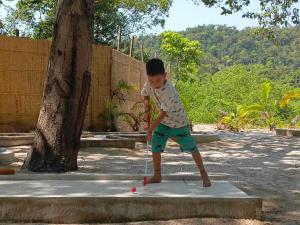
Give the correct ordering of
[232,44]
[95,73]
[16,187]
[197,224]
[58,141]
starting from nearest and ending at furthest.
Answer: [197,224] < [16,187] < [58,141] < [95,73] < [232,44]

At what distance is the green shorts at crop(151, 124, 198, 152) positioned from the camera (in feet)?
15.3

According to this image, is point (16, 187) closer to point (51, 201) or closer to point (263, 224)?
point (51, 201)

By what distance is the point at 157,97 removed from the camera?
469cm

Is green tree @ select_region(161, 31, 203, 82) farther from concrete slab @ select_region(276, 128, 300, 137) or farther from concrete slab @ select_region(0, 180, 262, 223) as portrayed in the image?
concrete slab @ select_region(0, 180, 262, 223)

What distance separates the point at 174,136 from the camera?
4.72 meters

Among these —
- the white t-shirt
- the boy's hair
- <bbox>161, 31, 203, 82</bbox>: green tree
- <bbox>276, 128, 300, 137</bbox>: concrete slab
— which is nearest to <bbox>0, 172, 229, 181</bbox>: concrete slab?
the white t-shirt

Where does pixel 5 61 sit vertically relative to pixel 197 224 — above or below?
above

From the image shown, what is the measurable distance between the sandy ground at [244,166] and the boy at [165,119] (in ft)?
2.78

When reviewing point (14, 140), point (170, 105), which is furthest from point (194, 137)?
point (170, 105)

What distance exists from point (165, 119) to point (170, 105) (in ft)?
0.52

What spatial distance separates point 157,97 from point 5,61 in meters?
8.46

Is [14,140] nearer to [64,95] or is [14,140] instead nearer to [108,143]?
[108,143]

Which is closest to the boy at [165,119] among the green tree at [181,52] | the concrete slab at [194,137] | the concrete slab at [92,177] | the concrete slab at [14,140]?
the concrete slab at [92,177]

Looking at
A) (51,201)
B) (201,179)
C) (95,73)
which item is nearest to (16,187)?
(51,201)
